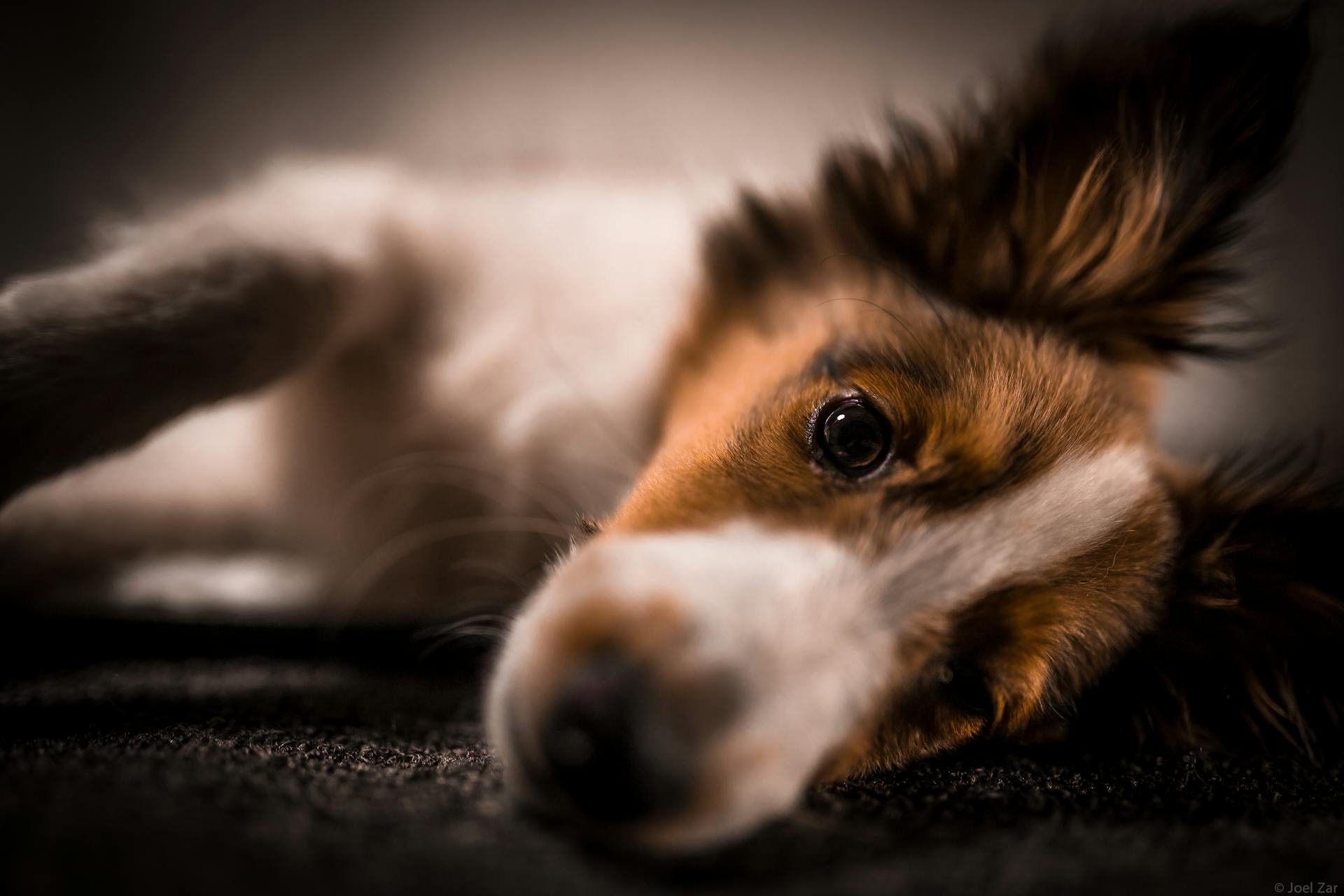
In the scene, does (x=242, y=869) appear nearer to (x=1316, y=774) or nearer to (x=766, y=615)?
(x=766, y=615)

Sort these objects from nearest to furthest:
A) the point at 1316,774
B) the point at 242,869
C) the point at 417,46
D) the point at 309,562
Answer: the point at 242,869
the point at 1316,774
the point at 309,562
the point at 417,46

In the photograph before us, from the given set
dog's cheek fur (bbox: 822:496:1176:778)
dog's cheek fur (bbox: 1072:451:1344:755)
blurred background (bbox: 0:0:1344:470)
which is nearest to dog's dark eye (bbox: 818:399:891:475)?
dog's cheek fur (bbox: 822:496:1176:778)

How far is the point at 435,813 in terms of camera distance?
74cm

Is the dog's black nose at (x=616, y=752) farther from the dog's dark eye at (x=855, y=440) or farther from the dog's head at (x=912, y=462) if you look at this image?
the dog's dark eye at (x=855, y=440)

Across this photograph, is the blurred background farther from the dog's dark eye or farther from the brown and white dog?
the dog's dark eye

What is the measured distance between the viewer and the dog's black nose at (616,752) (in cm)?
72

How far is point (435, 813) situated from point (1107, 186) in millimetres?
1210

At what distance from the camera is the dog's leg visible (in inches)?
40.1

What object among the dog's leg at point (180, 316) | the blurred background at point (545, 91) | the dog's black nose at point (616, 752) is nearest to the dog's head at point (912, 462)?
the dog's black nose at point (616, 752)

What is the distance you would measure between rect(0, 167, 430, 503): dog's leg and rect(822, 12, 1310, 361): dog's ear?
2.71 ft

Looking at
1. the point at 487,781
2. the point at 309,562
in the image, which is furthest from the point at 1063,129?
the point at 309,562

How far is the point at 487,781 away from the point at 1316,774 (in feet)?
3.41

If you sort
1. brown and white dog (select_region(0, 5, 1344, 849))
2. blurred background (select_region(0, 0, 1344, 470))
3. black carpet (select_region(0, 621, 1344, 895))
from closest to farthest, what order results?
black carpet (select_region(0, 621, 1344, 895)) → brown and white dog (select_region(0, 5, 1344, 849)) → blurred background (select_region(0, 0, 1344, 470))

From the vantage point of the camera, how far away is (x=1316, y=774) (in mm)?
1113
